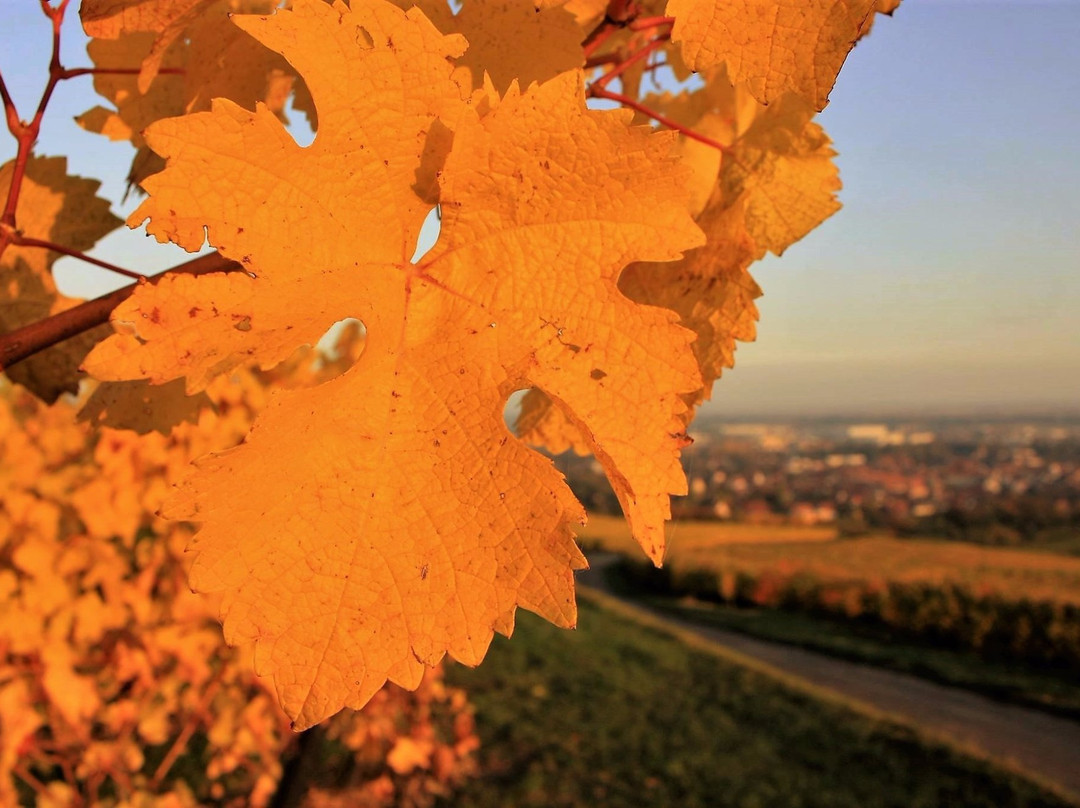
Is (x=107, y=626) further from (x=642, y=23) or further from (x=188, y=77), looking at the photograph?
(x=642, y=23)

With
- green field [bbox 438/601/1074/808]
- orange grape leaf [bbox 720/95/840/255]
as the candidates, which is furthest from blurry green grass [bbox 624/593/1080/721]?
orange grape leaf [bbox 720/95/840/255]

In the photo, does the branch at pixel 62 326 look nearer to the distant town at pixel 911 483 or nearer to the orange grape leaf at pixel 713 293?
the orange grape leaf at pixel 713 293

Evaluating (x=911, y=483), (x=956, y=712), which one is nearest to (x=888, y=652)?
(x=956, y=712)

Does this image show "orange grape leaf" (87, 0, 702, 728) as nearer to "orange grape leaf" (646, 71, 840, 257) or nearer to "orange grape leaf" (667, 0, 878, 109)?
"orange grape leaf" (667, 0, 878, 109)

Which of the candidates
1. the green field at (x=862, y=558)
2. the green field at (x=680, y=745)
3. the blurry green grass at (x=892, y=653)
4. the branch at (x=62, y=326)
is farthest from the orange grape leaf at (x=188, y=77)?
the green field at (x=862, y=558)

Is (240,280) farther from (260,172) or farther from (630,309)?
(630,309)

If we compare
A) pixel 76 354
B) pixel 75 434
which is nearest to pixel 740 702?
pixel 75 434
